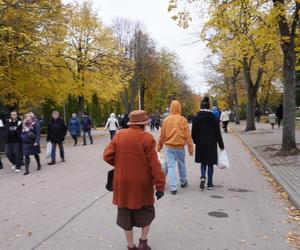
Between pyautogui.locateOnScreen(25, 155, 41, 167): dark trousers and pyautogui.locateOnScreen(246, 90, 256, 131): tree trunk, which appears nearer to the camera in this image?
→ pyautogui.locateOnScreen(25, 155, 41, 167): dark trousers

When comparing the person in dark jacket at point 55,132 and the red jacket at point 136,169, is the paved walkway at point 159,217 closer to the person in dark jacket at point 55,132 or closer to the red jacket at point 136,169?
the red jacket at point 136,169

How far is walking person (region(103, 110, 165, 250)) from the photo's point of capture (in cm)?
464

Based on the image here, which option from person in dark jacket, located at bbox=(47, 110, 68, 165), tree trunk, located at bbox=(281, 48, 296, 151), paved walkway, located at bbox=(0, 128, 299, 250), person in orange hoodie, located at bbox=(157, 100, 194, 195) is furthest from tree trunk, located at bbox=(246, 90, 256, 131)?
person in orange hoodie, located at bbox=(157, 100, 194, 195)

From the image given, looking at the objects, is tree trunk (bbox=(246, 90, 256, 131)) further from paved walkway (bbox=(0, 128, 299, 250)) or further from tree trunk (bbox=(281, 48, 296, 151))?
paved walkway (bbox=(0, 128, 299, 250))

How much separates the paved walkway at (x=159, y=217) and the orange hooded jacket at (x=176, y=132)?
39.8 inches

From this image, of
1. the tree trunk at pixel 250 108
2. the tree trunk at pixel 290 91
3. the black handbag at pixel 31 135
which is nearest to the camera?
the black handbag at pixel 31 135

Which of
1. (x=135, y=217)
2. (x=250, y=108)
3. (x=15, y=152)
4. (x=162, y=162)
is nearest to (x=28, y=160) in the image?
(x=15, y=152)

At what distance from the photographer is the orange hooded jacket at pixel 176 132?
27.6 feet

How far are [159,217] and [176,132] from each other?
2341 mm

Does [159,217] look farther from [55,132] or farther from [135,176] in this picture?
→ [55,132]

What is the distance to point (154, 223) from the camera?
20.3 ft

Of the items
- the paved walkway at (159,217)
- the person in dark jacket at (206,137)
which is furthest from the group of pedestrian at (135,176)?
the person in dark jacket at (206,137)

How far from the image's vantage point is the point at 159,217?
6.51 meters

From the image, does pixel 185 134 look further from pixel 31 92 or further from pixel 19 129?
pixel 31 92
